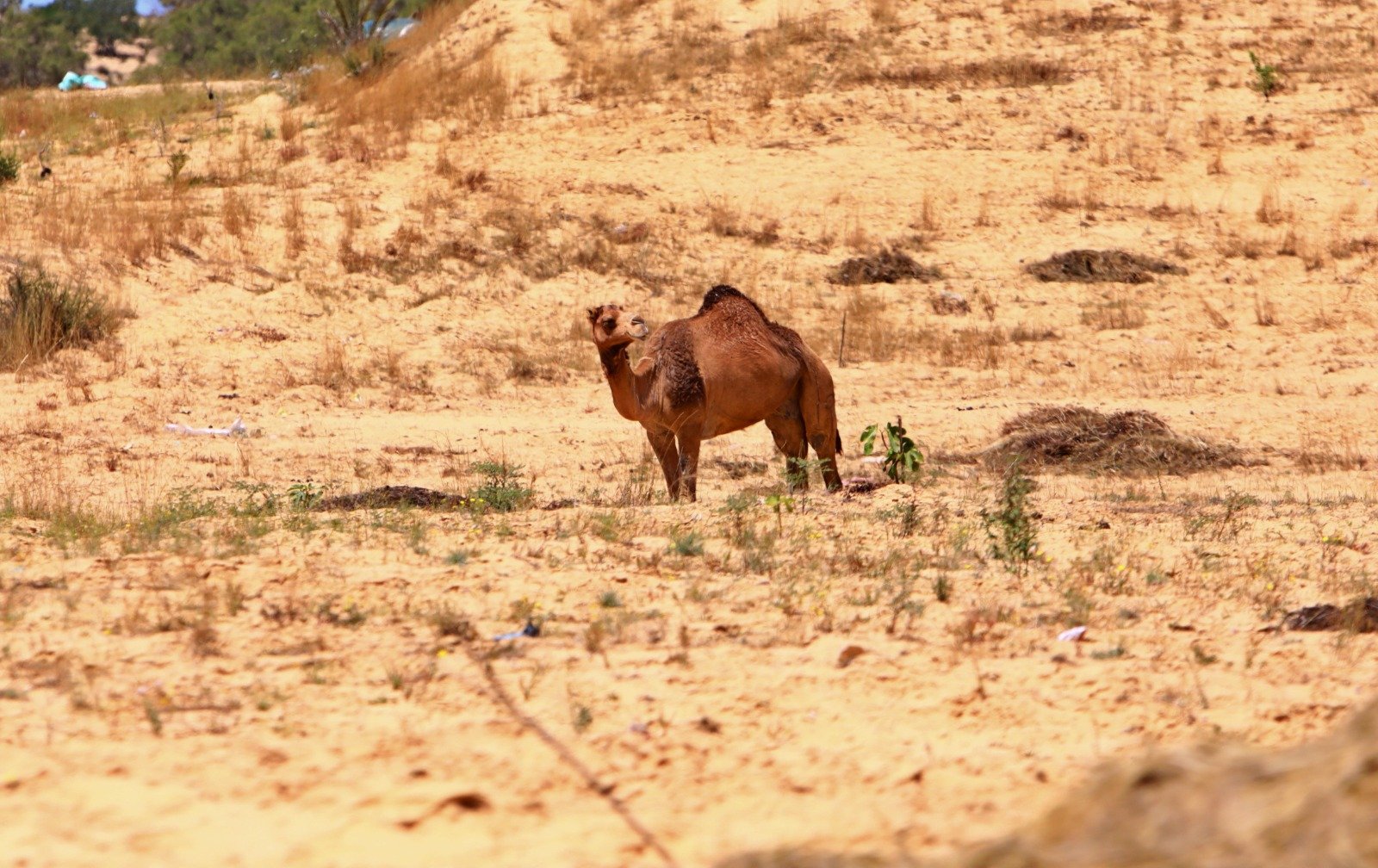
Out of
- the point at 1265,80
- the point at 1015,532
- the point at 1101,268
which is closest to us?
the point at 1015,532

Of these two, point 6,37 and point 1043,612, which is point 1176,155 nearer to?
point 1043,612

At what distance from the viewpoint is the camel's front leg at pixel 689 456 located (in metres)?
10.4

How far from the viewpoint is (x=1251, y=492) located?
11.5 metres

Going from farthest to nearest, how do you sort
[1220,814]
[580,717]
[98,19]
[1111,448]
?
1. [98,19]
2. [1111,448]
3. [580,717]
4. [1220,814]

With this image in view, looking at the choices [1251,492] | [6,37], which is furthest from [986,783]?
[6,37]

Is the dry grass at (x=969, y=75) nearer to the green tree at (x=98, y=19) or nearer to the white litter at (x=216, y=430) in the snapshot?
the white litter at (x=216, y=430)

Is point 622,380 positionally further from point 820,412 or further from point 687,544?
point 687,544

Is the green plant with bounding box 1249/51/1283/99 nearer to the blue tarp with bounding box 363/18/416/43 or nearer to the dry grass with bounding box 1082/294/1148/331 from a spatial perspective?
the dry grass with bounding box 1082/294/1148/331

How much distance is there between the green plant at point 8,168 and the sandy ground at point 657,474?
0.42 m

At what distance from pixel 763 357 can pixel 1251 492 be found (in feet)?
12.1

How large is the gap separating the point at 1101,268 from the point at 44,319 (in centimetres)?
1134

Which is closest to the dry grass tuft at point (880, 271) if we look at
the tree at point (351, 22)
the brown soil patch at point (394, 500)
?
the brown soil patch at point (394, 500)

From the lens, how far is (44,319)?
1458 centimetres

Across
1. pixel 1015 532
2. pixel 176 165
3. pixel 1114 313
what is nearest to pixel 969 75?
pixel 1114 313
